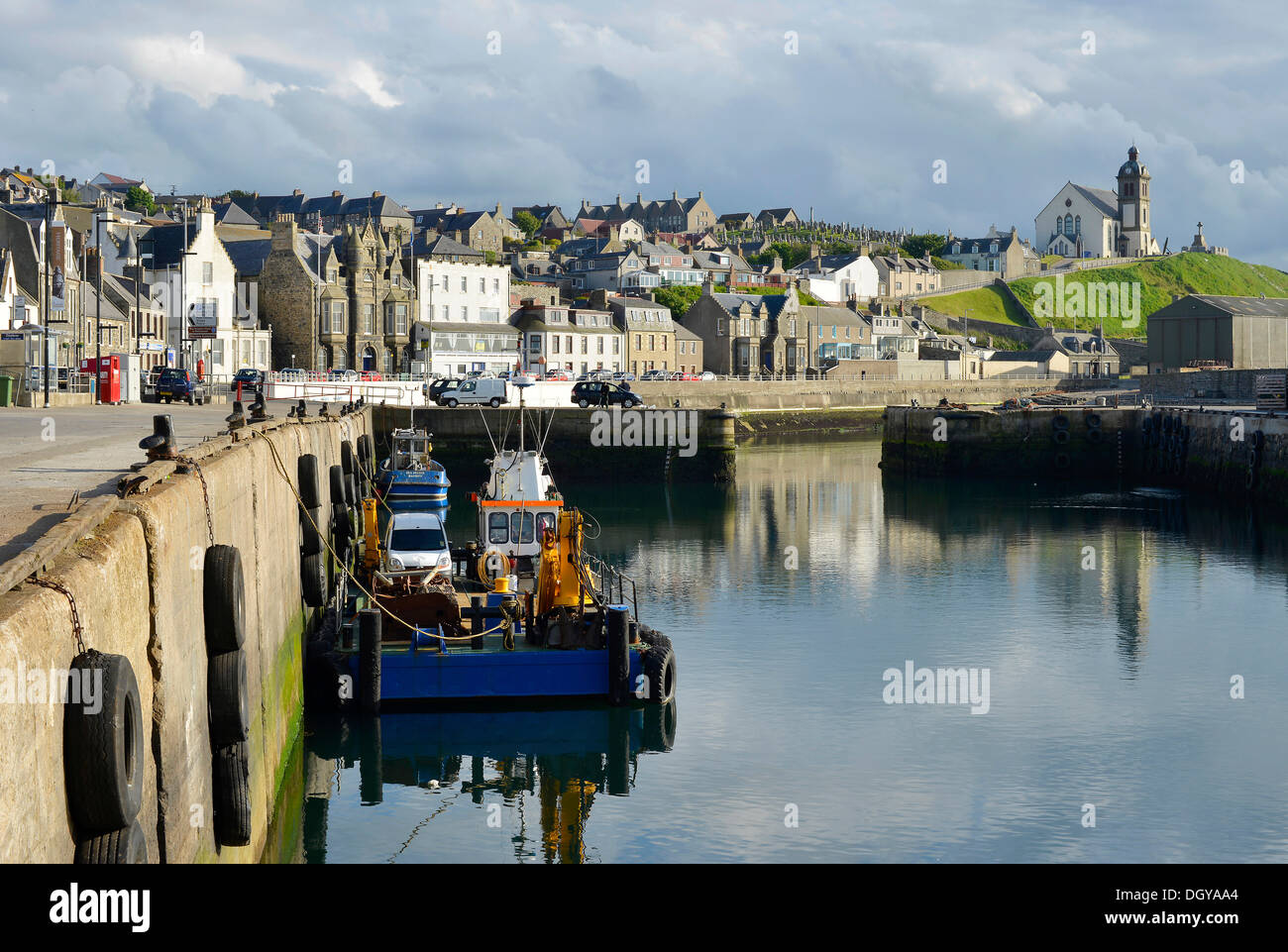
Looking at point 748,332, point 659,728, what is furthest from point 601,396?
point 748,332

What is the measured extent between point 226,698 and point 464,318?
8774 centimetres

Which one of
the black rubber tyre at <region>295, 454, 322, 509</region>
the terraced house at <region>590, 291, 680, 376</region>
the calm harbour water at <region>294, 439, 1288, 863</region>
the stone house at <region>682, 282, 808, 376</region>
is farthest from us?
the stone house at <region>682, 282, 808, 376</region>

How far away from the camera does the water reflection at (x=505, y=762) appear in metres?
17.1

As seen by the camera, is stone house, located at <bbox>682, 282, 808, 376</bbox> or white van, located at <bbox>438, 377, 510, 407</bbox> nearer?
white van, located at <bbox>438, 377, 510, 407</bbox>

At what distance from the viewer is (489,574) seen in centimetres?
2512

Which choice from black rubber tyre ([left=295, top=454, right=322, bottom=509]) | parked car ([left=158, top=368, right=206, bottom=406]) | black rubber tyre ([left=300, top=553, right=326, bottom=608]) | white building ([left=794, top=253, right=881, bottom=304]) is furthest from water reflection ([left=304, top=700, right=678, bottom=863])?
white building ([left=794, top=253, right=881, bottom=304])

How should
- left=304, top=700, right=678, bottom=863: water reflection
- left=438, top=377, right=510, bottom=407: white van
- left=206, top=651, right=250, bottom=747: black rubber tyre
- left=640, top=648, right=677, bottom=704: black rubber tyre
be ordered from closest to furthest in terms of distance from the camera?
1. left=206, top=651, right=250, bottom=747: black rubber tyre
2. left=304, top=700, right=678, bottom=863: water reflection
3. left=640, top=648, right=677, bottom=704: black rubber tyre
4. left=438, top=377, right=510, bottom=407: white van

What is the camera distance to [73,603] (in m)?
7.10

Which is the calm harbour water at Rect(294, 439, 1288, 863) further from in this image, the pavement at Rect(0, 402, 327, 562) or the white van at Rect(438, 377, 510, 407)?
the white van at Rect(438, 377, 510, 407)

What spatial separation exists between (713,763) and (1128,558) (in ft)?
76.4

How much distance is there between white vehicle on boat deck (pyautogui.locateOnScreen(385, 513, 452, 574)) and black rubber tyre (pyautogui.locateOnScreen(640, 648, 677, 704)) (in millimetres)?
5435

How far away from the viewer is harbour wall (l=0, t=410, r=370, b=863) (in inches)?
249
